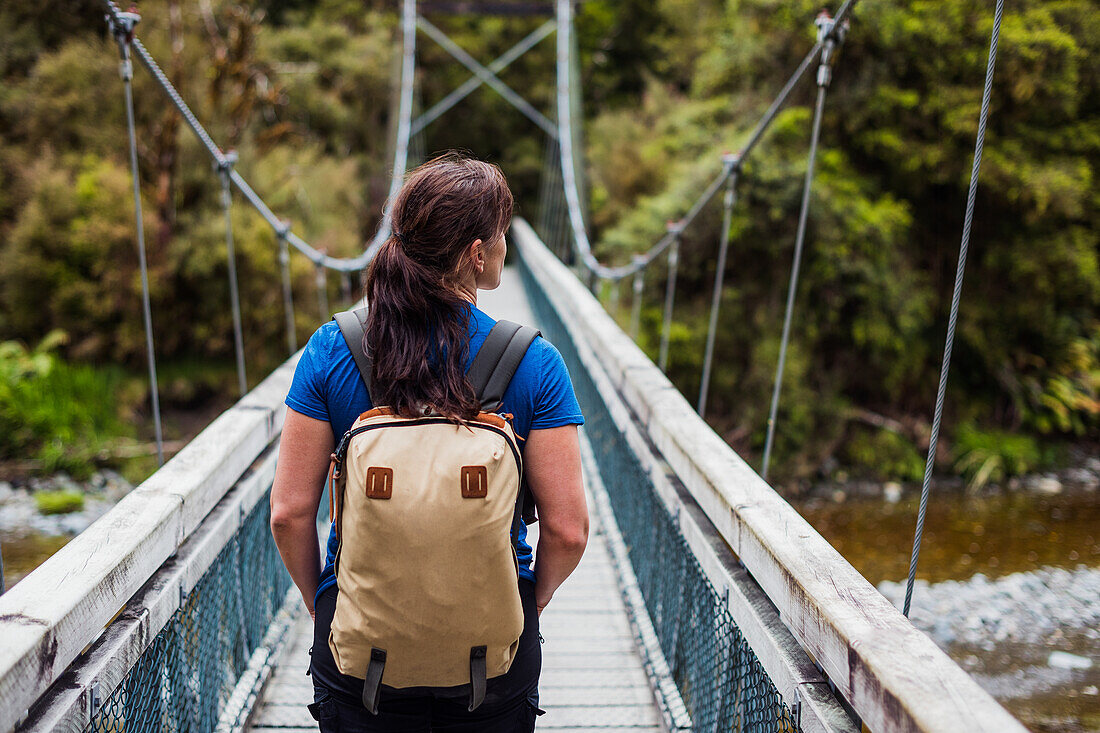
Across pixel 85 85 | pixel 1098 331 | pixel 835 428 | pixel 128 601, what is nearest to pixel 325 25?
pixel 85 85

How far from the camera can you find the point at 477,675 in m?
0.78

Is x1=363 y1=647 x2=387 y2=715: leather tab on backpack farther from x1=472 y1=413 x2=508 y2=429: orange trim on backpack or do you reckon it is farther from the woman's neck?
the woman's neck

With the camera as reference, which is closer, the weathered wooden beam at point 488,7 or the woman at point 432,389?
the woman at point 432,389

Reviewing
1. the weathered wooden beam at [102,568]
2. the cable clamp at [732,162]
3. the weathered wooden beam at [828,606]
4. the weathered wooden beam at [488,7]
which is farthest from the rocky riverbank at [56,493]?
the weathered wooden beam at [488,7]

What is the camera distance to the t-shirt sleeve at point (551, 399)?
0.80m

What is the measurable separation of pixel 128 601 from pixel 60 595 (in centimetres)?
20

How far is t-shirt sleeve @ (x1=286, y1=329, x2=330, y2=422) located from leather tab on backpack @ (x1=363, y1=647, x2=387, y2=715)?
0.74ft

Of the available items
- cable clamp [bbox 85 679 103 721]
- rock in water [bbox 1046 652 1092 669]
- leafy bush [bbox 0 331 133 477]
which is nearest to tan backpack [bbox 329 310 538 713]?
cable clamp [bbox 85 679 103 721]

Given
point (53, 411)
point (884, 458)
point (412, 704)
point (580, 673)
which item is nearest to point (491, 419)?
point (412, 704)

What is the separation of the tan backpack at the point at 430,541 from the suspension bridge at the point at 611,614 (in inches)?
11.6

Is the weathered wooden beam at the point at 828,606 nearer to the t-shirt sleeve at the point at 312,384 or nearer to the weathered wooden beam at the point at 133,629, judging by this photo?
the t-shirt sleeve at the point at 312,384

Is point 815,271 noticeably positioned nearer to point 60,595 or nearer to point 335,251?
point 335,251

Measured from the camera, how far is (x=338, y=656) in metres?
0.77

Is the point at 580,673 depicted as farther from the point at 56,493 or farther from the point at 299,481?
the point at 56,493
